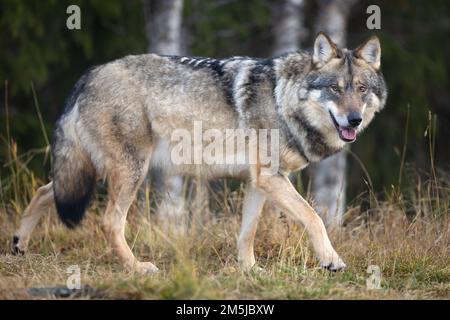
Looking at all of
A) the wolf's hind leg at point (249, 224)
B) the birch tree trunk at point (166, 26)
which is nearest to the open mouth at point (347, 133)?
the wolf's hind leg at point (249, 224)

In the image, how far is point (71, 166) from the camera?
541 cm

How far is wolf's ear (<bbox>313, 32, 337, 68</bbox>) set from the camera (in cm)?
517

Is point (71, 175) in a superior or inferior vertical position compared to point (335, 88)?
inferior

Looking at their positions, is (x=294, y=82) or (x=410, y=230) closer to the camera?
(x=294, y=82)

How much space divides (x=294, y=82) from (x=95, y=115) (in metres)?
1.41

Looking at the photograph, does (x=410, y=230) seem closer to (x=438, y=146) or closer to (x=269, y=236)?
(x=269, y=236)

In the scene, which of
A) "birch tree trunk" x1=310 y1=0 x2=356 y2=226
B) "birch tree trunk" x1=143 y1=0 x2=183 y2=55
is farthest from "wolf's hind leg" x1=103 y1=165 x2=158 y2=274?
"birch tree trunk" x1=310 y1=0 x2=356 y2=226

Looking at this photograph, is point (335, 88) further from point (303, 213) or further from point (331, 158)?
point (331, 158)

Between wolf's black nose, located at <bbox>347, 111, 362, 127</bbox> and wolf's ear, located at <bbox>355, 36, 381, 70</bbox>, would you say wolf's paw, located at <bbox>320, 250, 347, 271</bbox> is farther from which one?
wolf's ear, located at <bbox>355, 36, 381, 70</bbox>

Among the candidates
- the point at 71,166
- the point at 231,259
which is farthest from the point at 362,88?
the point at 71,166

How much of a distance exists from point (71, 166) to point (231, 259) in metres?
1.31

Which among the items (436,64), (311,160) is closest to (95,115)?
(311,160)

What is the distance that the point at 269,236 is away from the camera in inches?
221

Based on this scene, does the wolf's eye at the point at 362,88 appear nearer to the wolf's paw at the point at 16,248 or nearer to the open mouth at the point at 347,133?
the open mouth at the point at 347,133
